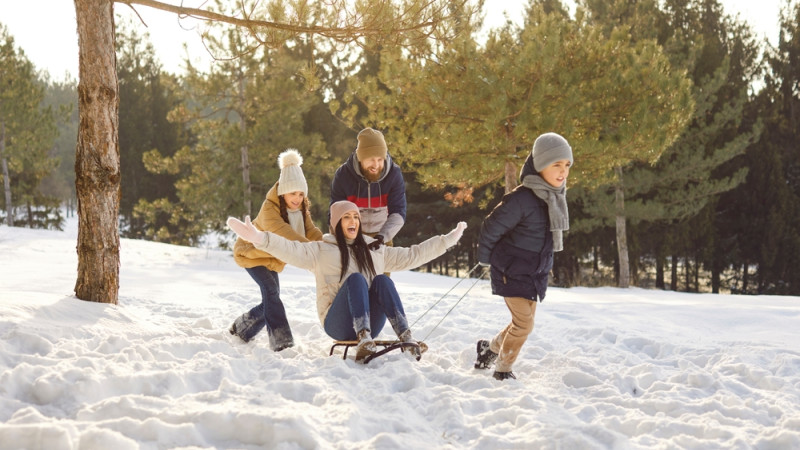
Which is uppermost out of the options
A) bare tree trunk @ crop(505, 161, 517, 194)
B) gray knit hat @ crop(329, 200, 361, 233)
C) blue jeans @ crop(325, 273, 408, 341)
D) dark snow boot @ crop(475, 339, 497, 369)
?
bare tree trunk @ crop(505, 161, 517, 194)

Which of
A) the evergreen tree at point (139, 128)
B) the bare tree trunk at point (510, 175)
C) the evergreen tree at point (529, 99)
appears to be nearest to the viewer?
the evergreen tree at point (529, 99)

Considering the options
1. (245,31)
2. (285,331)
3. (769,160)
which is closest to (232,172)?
(245,31)

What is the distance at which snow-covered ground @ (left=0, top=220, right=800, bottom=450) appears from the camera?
2719 millimetres

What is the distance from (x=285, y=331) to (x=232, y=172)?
12.6 metres

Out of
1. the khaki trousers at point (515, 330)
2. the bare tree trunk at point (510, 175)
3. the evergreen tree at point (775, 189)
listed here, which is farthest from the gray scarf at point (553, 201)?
the evergreen tree at point (775, 189)

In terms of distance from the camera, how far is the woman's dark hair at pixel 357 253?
4346 millimetres

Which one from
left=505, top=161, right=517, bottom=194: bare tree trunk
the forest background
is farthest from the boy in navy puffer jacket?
left=505, top=161, right=517, bottom=194: bare tree trunk

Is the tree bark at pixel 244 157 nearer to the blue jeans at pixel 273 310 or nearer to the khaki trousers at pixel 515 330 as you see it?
the blue jeans at pixel 273 310

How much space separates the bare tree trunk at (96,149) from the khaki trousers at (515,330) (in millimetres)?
3614

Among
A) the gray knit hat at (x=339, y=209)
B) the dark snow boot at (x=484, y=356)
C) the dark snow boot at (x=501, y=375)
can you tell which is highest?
the gray knit hat at (x=339, y=209)

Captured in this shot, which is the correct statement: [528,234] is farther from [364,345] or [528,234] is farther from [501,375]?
[364,345]

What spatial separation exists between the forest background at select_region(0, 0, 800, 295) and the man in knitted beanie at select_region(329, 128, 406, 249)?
164 centimetres

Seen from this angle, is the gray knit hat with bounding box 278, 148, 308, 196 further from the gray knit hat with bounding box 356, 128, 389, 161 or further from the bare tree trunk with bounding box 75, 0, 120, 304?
the bare tree trunk with bounding box 75, 0, 120, 304

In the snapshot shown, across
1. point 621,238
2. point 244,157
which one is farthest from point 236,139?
point 621,238
